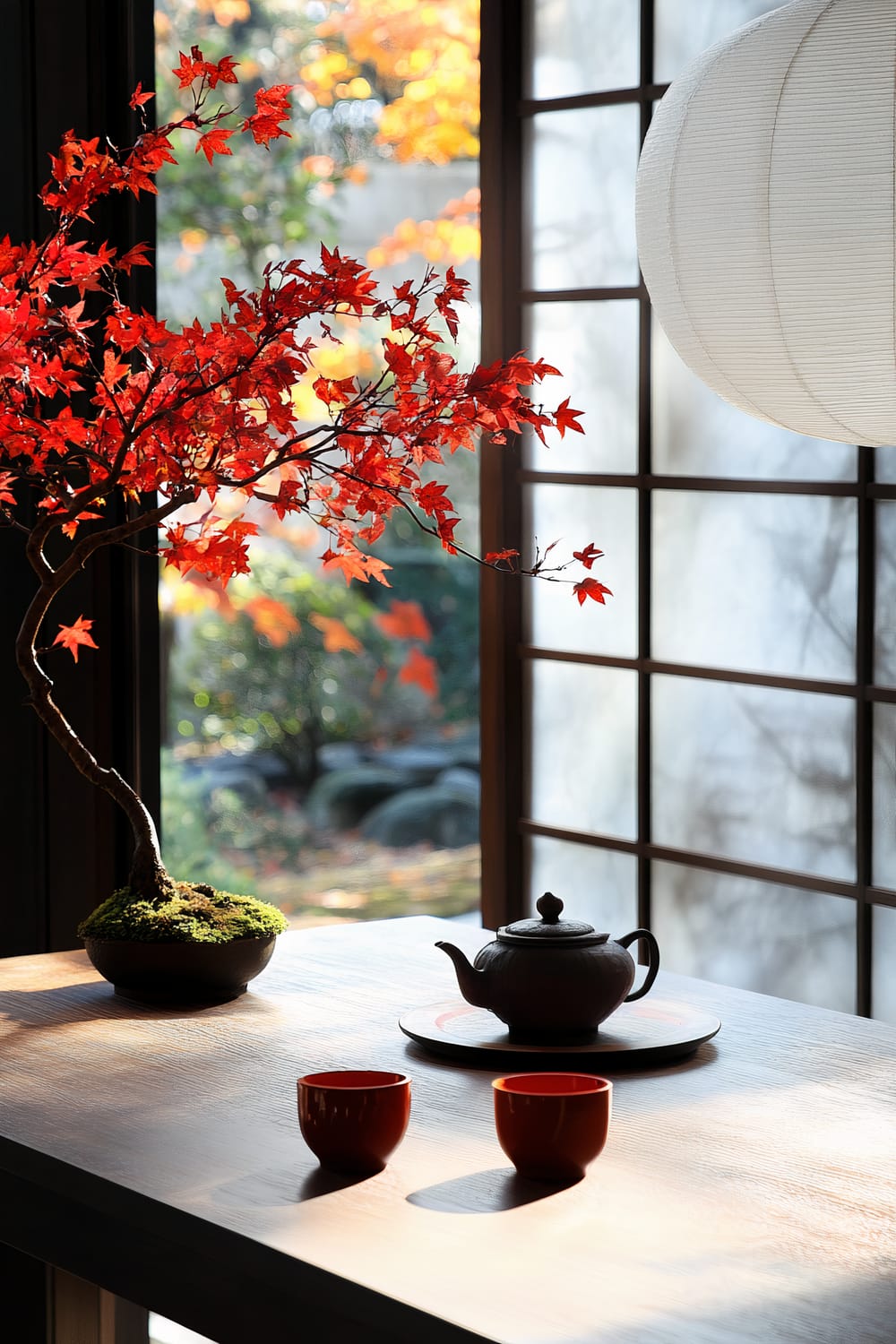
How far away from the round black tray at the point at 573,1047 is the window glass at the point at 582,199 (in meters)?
1.41

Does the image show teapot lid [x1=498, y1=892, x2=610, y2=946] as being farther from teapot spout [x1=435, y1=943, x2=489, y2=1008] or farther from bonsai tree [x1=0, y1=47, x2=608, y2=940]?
bonsai tree [x1=0, y1=47, x2=608, y2=940]

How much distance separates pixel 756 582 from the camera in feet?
8.54

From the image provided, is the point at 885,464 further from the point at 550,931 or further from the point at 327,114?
the point at 327,114

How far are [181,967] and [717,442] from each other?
1274mm

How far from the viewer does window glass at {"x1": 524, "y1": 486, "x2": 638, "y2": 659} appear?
9.18ft

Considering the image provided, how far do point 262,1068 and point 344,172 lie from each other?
5.05m

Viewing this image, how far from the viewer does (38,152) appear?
2990 millimetres

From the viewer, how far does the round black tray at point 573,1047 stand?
1586mm

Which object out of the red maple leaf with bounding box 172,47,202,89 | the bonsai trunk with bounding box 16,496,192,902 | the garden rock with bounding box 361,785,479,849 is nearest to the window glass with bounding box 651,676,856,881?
the bonsai trunk with bounding box 16,496,192,902

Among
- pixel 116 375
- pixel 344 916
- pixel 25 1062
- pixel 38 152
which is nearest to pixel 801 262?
pixel 116 375

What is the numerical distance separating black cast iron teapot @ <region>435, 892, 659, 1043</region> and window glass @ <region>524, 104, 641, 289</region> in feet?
4.69

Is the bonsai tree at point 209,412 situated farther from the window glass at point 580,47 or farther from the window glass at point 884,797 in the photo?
the window glass at point 580,47

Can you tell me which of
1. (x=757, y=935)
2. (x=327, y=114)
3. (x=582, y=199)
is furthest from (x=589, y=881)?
(x=327, y=114)

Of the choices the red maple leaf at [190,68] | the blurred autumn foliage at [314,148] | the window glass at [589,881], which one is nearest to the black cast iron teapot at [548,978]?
the red maple leaf at [190,68]
